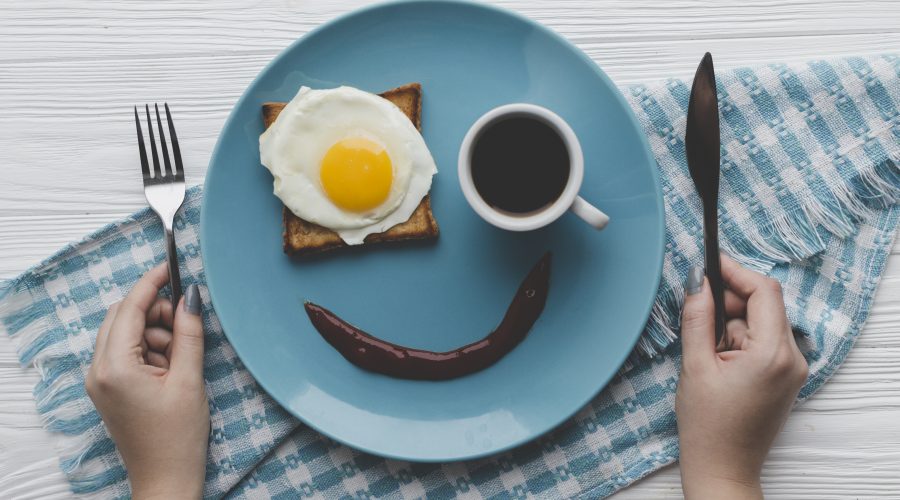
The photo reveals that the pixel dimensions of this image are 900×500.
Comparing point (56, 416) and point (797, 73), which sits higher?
point (797, 73)

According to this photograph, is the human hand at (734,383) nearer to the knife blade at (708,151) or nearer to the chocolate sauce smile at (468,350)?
the knife blade at (708,151)

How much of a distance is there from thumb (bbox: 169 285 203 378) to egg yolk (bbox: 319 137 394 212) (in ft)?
1.49

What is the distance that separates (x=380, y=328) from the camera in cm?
177

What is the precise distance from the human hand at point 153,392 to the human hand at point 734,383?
1218 mm

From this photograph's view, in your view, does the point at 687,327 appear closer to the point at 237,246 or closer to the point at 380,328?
the point at 380,328

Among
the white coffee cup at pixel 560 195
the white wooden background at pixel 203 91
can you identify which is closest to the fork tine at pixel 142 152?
the white wooden background at pixel 203 91

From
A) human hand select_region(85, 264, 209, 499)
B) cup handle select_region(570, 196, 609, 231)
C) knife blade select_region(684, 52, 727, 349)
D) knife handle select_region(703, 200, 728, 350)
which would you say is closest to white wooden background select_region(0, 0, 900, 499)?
knife blade select_region(684, 52, 727, 349)

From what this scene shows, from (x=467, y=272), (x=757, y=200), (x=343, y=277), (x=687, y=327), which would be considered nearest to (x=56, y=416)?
(x=343, y=277)

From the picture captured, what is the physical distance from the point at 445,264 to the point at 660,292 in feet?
1.83

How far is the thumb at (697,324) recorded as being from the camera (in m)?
1.66

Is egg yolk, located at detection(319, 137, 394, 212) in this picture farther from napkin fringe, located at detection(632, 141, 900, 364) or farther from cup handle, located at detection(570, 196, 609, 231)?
napkin fringe, located at detection(632, 141, 900, 364)

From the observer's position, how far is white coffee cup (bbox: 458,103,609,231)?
155 centimetres

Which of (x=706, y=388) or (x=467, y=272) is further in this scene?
(x=467, y=272)

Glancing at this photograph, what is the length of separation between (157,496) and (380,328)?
69 centimetres
